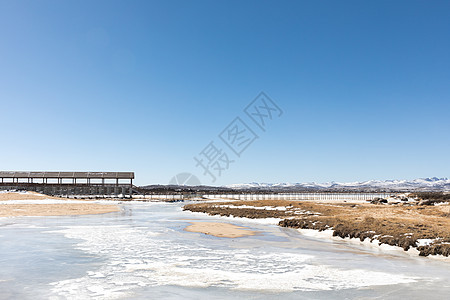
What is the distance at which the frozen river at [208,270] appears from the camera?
9234 mm

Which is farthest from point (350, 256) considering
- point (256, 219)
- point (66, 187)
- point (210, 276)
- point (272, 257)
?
point (66, 187)

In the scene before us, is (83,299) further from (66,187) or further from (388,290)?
(66,187)

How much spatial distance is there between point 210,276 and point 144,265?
3061 mm

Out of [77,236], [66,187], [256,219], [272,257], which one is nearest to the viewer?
[272,257]

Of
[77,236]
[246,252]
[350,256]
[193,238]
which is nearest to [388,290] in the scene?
[350,256]

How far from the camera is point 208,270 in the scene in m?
11.9

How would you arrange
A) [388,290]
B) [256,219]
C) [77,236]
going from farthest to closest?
[256,219] → [77,236] → [388,290]

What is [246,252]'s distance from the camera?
51.4ft

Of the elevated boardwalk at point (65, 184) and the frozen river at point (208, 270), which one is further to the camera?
the elevated boardwalk at point (65, 184)

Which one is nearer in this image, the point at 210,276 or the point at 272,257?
the point at 210,276

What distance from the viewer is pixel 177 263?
13.0 m

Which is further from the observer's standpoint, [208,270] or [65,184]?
[65,184]

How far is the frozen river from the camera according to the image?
923 cm

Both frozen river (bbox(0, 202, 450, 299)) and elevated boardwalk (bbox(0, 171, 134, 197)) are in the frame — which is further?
elevated boardwalk (bbox(0, 171, 134, 197))
